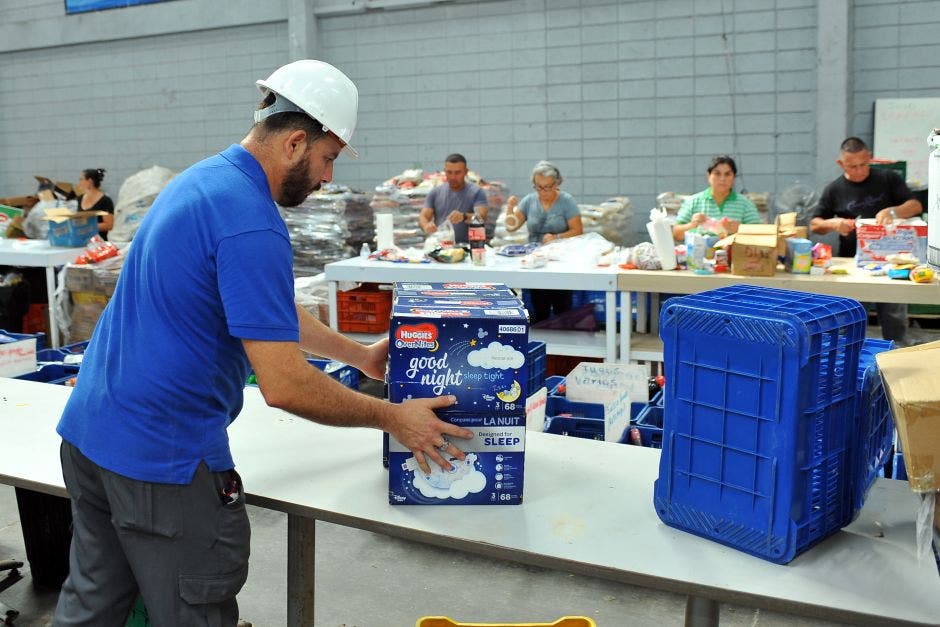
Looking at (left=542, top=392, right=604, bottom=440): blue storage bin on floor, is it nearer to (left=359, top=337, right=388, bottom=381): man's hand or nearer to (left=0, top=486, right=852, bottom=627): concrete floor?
(left=0, top=486, right=852, bottom=627): concrete floor

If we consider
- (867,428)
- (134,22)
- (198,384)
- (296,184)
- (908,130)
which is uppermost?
(134,22)

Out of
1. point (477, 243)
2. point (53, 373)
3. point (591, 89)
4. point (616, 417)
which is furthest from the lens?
point (591, 89)

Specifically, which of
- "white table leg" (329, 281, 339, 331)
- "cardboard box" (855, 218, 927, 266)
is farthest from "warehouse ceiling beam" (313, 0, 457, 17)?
"cardboard box" (855, 218, 927, 266)

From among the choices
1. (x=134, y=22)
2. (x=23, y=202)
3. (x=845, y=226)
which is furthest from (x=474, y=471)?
(x=134, y=22)

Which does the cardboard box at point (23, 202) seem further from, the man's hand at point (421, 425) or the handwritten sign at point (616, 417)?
the man's hand at point (421, 425)

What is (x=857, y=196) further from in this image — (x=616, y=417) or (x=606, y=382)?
(x=616, y=417)

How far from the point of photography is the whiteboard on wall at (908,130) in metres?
6.63

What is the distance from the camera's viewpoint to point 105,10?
383 inches

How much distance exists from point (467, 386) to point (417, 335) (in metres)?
0.15

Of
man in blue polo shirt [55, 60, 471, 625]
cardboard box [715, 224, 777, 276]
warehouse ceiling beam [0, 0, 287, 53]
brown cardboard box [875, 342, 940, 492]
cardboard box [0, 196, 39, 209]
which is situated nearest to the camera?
brown cardboard box [875, 342, 940, 492]

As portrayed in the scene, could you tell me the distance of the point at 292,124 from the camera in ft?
5.69

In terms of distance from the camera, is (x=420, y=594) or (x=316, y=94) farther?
(x=420, y=594)

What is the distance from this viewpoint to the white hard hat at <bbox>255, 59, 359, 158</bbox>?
1698mm

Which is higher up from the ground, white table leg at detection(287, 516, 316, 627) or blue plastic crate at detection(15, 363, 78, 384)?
blue plastic crate at detection(15, 363, 78, 384)
